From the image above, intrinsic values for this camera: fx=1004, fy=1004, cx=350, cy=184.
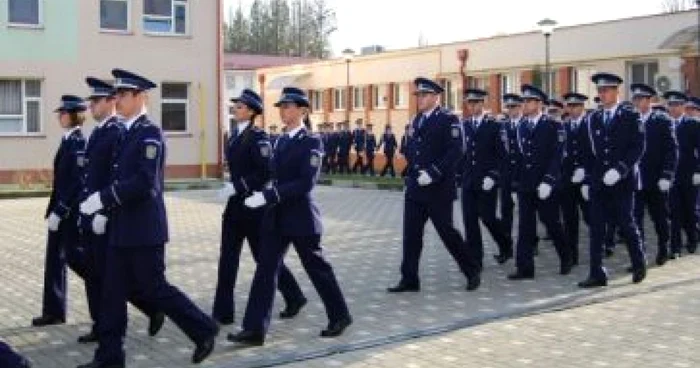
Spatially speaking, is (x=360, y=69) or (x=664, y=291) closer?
(x=664, y=291)

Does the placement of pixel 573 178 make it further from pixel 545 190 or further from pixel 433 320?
pixel 433 320

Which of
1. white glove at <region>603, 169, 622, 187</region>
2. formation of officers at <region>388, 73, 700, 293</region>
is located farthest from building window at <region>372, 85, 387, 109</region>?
white glove at <region>603, 169, 622, 187</region>

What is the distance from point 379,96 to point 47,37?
2071 centimetres

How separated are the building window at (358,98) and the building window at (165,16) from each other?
17811mm

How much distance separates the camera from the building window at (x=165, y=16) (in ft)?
98.4

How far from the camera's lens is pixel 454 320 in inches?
332

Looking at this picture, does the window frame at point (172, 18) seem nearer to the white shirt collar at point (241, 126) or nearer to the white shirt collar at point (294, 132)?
the white shirt collar at point (241, 126)

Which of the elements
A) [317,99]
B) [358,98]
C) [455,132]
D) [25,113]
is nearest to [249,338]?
[455,132]

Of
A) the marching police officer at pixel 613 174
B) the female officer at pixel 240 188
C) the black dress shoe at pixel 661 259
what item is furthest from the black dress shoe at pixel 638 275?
the female officer at pixel 240 188

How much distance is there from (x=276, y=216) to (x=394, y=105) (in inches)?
1479

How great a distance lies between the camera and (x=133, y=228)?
6641mm

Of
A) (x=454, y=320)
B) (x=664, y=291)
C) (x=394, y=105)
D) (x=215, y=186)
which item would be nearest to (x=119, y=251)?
(x=454, y=320)

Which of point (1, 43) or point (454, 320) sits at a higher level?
Answer: point (1, 43)

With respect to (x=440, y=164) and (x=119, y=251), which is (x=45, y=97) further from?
(x=119, y=251)
